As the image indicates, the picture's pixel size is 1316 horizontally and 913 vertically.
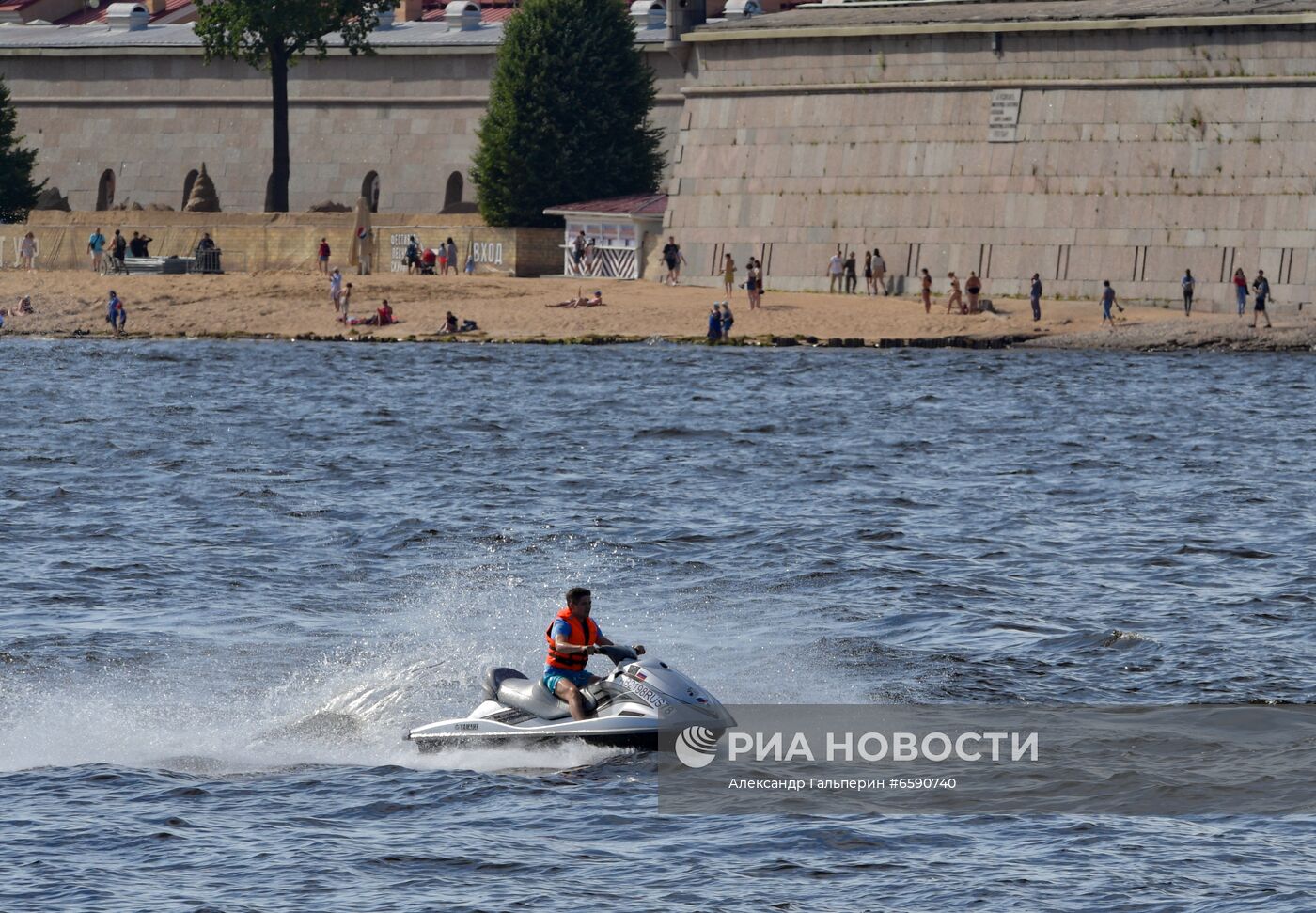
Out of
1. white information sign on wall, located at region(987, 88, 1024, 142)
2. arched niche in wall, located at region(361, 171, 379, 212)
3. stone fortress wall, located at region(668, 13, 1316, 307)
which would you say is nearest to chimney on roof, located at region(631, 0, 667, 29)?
stone fortress wall, located at region(668, 13, 1316, 307)

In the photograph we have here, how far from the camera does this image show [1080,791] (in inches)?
696

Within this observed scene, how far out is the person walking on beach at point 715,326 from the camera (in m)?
61.8

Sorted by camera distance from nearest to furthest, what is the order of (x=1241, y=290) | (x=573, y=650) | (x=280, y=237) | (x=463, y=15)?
(x=573, y=650) → (x=1241, y=290) → (x=280, y=237) → (x=463, y=15)

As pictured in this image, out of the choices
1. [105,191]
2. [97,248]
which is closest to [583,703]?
[97,248]

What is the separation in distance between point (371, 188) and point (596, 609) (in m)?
61.2

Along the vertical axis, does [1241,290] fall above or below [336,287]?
above

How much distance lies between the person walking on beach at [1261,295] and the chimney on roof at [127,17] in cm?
4881

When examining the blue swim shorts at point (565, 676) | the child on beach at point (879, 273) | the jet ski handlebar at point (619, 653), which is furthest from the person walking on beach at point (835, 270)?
the jet ski handlebar at point (619, 653)

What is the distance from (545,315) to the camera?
64812mm

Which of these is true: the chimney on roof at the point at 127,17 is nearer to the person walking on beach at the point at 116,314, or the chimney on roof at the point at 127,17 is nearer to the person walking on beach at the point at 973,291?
the person walking on beach at the point at 116,314

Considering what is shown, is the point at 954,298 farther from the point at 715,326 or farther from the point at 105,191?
the point at 105,191

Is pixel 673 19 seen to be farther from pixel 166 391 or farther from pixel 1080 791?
pixel 1080 791

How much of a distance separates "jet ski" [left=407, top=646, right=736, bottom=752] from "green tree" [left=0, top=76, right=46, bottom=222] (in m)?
66.2

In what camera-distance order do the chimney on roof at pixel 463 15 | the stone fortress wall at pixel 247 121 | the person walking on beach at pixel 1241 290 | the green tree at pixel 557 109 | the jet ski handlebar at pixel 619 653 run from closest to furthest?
the jet ski handlebar at pixel 619 653
the person walking on beach at pixel 1241 290
the green tree at pixel 557 109
the stone fortress wall at pixel 247 121
the chimney on roof at pixel 463 15
